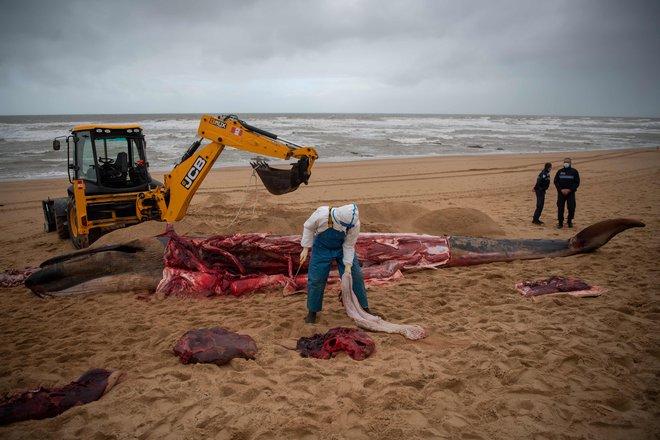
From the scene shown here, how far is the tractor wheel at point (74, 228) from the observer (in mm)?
7398

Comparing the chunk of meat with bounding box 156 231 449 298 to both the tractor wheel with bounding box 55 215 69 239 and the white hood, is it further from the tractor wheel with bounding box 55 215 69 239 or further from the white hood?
the tractor wheel with bounding box 55 215 69 239

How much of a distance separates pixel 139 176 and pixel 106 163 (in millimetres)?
684

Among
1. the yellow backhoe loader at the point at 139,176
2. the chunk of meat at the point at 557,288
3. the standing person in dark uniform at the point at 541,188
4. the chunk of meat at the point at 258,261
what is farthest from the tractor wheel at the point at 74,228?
the standing person in dark uniform at the point at 541,188

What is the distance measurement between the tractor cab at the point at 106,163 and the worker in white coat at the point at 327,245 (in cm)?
493

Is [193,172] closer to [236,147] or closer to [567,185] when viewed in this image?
[236,147]

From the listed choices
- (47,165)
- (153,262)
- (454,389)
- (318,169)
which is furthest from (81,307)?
(47,165)

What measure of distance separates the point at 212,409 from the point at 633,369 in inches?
145

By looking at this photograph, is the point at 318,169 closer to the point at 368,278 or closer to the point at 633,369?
the point at 368,278

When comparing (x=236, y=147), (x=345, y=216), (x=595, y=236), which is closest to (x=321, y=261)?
(x=345, y=216)

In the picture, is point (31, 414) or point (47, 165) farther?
point (47, 165)

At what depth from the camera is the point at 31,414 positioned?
3.09 meters

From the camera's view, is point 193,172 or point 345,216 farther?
point 193,172

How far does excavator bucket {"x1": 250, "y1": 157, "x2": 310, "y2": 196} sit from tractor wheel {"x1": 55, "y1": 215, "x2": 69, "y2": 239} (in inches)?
195

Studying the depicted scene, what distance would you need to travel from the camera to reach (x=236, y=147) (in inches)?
266
